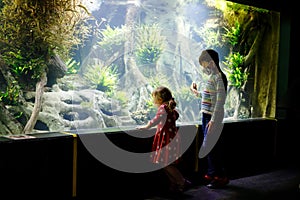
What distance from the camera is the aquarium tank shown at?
11.2 feet

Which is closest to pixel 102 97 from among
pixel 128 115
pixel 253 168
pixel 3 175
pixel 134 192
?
pixel 128 115

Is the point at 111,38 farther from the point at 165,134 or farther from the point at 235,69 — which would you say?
the point at 235,69

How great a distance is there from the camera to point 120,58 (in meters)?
4.19

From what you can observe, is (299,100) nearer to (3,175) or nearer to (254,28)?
(254,28)

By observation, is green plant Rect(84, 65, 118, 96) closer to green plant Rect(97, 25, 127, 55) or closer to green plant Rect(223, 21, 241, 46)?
green plant Rect(97, 25, 127, 55)

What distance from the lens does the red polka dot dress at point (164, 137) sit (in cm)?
378

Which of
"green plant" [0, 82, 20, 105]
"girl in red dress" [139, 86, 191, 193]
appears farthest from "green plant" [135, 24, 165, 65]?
"green plant" [0, 82, 20, 105]

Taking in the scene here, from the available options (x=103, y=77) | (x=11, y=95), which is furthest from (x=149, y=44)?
(x=11, y=95)

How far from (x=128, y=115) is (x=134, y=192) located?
0.83 m

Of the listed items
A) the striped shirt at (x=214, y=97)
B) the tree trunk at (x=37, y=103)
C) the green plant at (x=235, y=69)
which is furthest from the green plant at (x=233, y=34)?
the tree trunk at (x=37, y=103)

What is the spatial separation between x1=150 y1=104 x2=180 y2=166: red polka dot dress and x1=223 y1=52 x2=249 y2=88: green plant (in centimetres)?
172

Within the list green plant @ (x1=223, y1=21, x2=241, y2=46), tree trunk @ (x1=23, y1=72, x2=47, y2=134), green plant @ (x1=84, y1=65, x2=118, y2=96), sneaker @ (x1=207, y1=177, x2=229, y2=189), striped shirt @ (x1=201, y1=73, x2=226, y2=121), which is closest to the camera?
tree trunk @ (x1=23, y1=72, x2=47, y2=134)

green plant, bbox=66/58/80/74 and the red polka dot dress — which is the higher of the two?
green plant, bbox=66/58/80/74

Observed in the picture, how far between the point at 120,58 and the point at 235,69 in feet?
6.18
